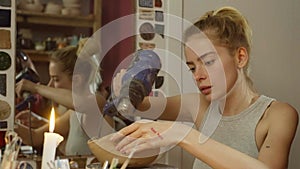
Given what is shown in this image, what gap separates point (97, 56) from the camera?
1.41 metres

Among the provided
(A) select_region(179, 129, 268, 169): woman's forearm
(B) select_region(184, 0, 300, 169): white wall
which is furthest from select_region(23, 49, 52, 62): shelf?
(B) select_region(184, 0, 300, 169): white wall

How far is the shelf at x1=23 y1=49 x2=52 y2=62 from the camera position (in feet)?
4.36

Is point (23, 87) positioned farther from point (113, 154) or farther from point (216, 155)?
point (216, 155)

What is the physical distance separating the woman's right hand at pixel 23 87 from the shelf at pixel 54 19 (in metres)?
0.17

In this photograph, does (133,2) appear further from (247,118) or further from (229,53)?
(247,118)

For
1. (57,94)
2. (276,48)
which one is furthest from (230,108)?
(57,94)

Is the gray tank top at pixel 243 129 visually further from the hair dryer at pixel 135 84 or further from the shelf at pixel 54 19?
the shelf at pixel 54 19

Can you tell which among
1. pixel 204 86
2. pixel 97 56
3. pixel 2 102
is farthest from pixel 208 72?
pixel 2 102

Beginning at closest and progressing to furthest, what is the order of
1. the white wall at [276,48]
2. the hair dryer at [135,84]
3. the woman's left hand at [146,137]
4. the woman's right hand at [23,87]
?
1. the woman's left hand at [146,137]
2. the hair dryer at [135,84]
3. the woman's right hand at [23,87]
4. the white wall at [276,48]

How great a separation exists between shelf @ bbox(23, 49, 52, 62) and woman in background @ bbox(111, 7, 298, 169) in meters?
0.22

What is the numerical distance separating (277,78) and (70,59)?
2.78 feet

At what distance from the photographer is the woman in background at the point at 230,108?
1.18 meters

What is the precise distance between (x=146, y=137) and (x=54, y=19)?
491 mm

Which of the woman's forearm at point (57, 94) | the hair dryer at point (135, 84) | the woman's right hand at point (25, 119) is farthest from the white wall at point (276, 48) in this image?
the woman's right hand at point (25, 119)
